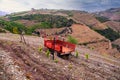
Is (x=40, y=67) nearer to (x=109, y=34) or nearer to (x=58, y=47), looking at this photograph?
(x=58, y=47)

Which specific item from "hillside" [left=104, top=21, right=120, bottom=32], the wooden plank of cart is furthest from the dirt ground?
"hillside" [left=104, top=21, right=120, bottom=32]

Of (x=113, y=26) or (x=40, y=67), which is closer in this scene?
(x=40, y=67)

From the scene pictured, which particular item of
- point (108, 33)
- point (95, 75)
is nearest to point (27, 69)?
point (95, 75)

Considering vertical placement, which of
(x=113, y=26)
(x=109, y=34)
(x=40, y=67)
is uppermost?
(x=40, y=67)

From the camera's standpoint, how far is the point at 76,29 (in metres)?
95.4

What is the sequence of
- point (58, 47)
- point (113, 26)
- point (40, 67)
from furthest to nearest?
1. point (113, 26)
2. point (58, 47)
3. point (40, 67)

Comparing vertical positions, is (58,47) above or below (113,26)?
above

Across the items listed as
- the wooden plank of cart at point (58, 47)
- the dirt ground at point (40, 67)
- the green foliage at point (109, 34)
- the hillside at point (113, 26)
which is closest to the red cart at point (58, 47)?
the wooden plank of cart at point (58, 47)

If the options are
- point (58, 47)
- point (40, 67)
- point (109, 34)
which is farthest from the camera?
point (109, 34)

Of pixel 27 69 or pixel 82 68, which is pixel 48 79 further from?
pixel 82 68

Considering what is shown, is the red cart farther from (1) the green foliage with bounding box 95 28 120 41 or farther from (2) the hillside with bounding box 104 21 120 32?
(2) the hillside with bounding box 104 21 120 32

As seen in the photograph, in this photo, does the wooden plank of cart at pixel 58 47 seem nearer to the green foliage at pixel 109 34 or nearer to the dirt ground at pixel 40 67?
the dirt ground at pixel 40 67

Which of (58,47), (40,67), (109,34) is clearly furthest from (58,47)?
(109,34)

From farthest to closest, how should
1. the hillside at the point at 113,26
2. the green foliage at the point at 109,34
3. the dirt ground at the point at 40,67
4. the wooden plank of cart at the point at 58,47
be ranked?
the hillside at the point at 113,26, the green foliage at the point at 109,34, the wooden plank of cart at the point at 58,47, the dirt ground at the point at 40,67
